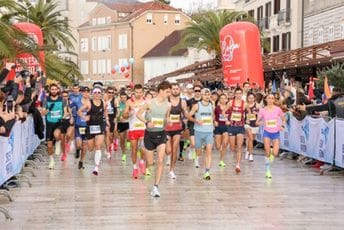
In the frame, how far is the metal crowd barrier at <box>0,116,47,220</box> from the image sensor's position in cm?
1180

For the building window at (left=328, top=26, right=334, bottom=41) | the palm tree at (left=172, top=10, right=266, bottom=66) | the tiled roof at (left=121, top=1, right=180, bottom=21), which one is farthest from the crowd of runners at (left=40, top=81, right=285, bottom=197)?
the tiled roof at (left=121, top=1, right=180, bottom=21)

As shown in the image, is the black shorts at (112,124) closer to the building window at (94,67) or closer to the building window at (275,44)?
the building window at (275,44)

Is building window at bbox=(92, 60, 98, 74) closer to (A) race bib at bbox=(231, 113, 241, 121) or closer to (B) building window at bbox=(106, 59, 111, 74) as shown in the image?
(B) building window at bbox=(106, 59, 111, 74)

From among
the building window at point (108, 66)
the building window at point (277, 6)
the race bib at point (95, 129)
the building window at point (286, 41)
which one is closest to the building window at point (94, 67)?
the building window at point (108, 66)

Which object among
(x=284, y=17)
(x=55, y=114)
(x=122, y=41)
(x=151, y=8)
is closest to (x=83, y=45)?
(x=122, y=41)

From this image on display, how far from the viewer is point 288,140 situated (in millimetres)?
19250

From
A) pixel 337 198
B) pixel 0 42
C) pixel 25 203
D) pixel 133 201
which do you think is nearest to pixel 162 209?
pixel 133 201

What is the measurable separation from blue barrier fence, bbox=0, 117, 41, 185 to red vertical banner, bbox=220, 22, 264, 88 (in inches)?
448

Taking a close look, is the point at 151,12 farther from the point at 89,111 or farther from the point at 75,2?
the point at 89,111

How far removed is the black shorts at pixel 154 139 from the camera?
12.3 metres

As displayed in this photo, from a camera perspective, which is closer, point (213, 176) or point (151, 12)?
point (213, 176)

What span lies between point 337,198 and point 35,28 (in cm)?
1424

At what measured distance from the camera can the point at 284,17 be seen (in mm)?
44906

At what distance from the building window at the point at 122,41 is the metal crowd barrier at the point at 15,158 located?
239 ft
